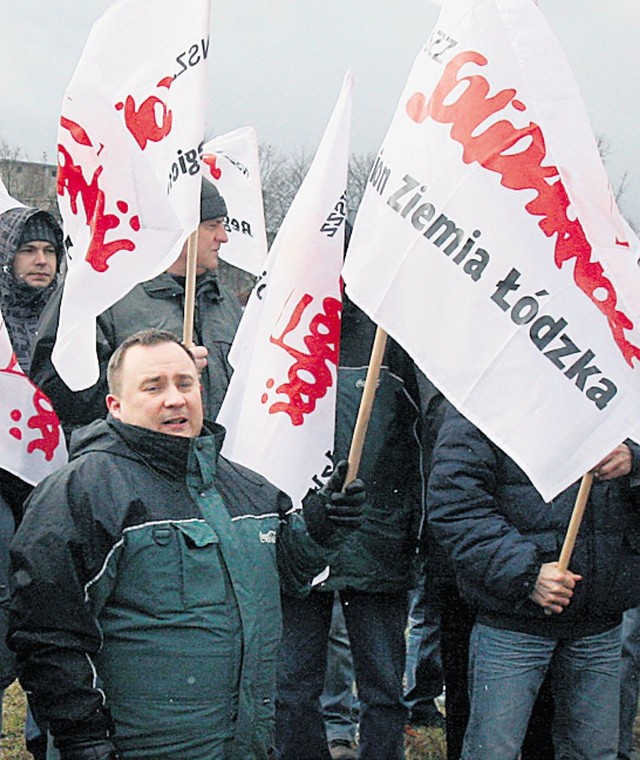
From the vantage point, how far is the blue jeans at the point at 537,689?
3896mm

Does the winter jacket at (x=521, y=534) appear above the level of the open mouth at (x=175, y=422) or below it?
below

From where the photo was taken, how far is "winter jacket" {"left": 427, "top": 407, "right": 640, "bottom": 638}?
385 cm

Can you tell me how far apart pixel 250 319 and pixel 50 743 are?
5.80 feet

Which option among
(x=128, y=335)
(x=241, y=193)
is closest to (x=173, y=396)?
(x=128, y=335)

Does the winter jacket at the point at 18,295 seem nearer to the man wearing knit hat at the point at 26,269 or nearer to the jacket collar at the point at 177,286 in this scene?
the man wearing knit hat at the point at 26,269

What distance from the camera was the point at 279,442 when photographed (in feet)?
13.3

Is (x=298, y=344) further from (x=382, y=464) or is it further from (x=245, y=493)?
(x=245, y=493)

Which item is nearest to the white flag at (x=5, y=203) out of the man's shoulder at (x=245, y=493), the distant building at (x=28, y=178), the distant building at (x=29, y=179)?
the man's shoulder at (x=245, y=493)

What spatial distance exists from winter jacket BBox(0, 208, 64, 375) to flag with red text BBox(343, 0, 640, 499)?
2.07 meters

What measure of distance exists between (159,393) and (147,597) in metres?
0.54

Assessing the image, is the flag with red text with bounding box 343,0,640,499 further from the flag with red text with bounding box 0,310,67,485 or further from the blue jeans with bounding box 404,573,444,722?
the blue jeans with bounding box 404,573,444,722

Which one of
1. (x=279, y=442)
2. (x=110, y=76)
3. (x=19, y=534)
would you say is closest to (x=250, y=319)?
(x=279, y=442)

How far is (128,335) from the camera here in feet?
14.1

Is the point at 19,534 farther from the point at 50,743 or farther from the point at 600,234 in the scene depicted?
the point at 600,234
